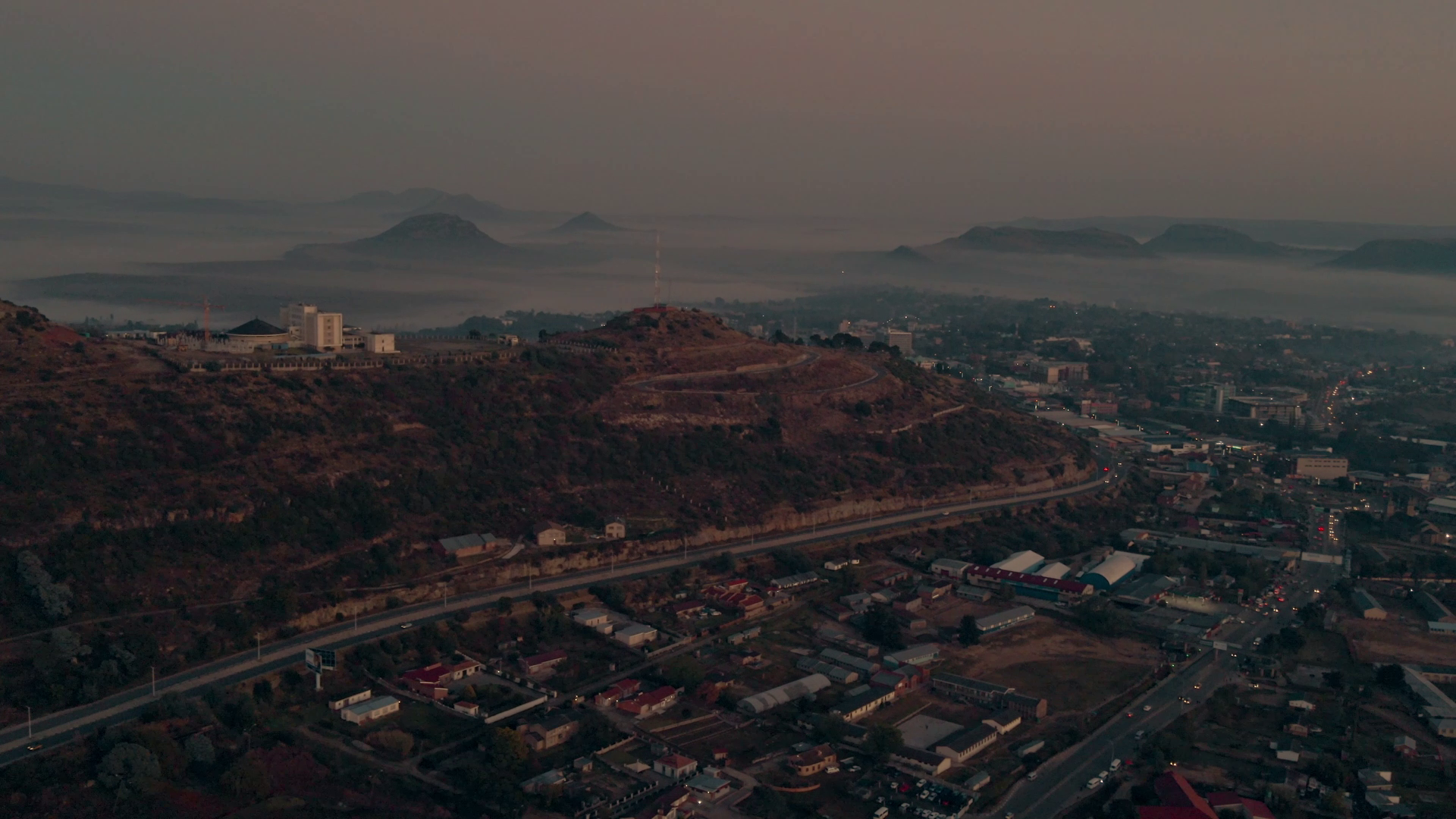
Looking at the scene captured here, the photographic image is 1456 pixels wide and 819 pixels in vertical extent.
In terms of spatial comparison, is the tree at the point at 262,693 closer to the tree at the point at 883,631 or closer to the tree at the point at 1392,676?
the tree at the point at 883,631

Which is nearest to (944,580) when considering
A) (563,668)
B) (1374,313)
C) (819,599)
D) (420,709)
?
(819,599)

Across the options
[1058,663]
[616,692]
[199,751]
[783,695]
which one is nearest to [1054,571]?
[1058,663]

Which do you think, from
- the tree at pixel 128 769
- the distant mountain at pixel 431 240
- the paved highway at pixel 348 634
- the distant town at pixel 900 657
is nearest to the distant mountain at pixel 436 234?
the distant mountain at pixel 431 240

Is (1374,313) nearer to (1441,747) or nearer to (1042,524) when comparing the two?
(1042,524)

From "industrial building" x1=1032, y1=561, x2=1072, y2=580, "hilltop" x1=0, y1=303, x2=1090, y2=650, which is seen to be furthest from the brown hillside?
"industrial building" x1=1032, y1=561, x2=1072, y2=580

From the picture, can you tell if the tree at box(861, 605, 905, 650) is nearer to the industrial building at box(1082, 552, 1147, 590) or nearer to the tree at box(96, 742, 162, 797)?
the industrial building at box(1082, 552, 1147, 590)

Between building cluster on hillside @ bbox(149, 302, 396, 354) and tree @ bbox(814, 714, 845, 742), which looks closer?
tree @ bbox(814, 714, 845, 742)
